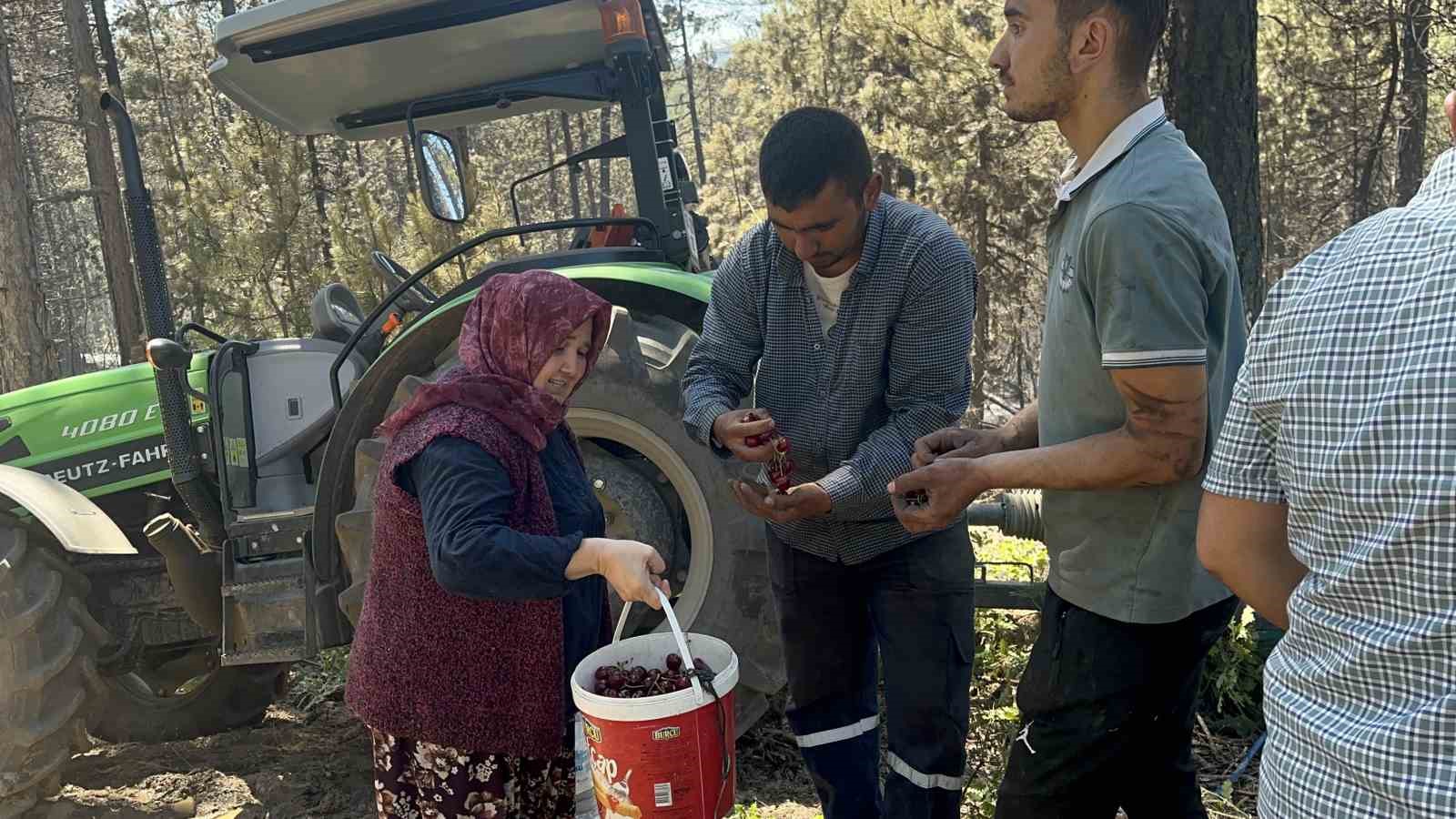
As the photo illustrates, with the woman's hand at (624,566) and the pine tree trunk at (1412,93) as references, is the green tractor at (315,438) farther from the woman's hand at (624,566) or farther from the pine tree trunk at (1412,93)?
the pine tree trunk at (1412,93)

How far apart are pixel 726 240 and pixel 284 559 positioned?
38.4 feet

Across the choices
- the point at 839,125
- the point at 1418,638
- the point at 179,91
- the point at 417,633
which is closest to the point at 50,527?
the point at 417,633

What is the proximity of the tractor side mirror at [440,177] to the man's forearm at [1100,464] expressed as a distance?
2834 mm

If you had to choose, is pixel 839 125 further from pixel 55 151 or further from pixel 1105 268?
pixel 55 151

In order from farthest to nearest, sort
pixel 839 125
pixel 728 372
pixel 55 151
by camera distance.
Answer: pixel 55 151 → pixel 728 372 → pixel 839 125

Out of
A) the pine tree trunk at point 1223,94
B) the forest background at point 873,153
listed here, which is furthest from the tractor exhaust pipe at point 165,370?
the forest background at point 873,153

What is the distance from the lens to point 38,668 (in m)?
3.79

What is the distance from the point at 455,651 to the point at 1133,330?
55.3 inches

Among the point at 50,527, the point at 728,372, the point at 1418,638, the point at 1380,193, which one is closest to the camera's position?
the point at 1418,638

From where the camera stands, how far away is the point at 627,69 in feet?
12.9

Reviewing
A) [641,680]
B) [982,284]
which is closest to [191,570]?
[641,680]

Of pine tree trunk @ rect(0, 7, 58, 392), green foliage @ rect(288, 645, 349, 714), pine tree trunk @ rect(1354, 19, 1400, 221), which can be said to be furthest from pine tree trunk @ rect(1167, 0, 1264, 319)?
pine tree trunk @ rect(0, 7, 58, 392)

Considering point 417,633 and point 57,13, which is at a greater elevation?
point 57,13

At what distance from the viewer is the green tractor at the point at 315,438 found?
11.4ft
